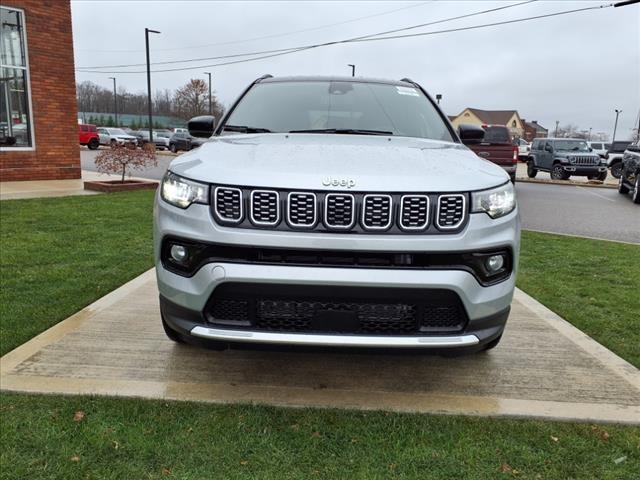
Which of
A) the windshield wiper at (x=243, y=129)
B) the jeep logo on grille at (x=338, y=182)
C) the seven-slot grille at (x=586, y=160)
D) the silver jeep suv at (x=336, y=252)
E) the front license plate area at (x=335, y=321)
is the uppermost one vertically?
the windshield wiper at (x=243, y=129)

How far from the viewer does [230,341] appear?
2428 mm

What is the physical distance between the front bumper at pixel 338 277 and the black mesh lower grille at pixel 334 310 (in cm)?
3

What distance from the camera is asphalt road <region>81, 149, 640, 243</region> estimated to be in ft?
29.9

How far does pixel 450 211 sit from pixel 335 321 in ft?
2.32

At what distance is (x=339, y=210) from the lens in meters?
2.35

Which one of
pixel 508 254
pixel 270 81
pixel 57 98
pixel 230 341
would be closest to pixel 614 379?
pixel 508 254

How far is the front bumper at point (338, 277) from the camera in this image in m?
2.31

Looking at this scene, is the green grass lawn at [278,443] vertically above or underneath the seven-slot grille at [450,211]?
underneath

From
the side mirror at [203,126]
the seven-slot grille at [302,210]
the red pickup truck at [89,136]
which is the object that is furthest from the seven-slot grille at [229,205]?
the red pickup truck at [89,136]

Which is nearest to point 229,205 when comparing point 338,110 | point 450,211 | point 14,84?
point 450,211

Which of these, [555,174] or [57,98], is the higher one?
[57,98]

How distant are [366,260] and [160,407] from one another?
129 centimetres

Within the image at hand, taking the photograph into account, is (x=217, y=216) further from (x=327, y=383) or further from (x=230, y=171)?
(x=327, y=383)

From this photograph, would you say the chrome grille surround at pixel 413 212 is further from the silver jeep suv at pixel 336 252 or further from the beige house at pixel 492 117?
the beige house at pixel 492 117
